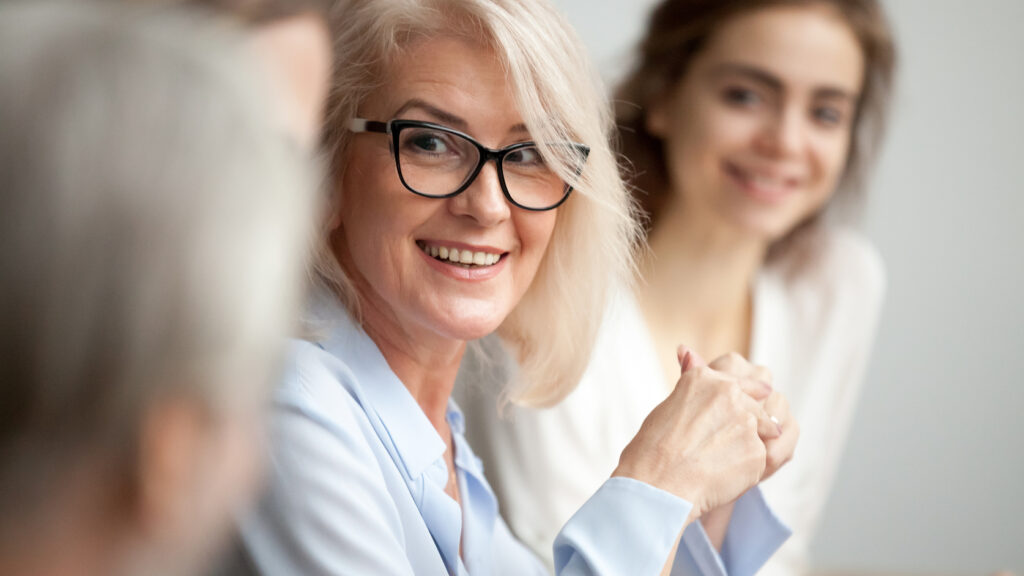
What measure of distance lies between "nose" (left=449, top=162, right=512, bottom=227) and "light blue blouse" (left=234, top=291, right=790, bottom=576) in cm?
20

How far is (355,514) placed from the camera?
968mm

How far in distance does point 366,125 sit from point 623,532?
555 millimetres

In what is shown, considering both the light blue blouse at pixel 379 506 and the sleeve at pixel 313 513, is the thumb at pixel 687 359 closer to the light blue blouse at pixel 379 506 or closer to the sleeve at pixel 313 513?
the light blue blouse at pixel 379 506

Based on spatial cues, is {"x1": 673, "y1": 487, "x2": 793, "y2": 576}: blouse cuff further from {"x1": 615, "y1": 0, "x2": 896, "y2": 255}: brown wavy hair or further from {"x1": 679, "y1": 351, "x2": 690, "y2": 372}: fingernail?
{"x1": 615, "y1": 0, "x2": 896, "y2": 255}: brown wavy hair

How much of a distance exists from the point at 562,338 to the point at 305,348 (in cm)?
46

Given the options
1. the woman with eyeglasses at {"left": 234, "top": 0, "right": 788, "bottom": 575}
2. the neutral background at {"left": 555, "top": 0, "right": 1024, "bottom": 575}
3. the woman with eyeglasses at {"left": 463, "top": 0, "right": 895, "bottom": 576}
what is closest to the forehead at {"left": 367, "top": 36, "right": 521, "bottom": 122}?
the woman with eyeglasses at {"left": 234, "top": 0, "right": 788, "bottom": 575}

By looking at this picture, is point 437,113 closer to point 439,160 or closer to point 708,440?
point 439,160

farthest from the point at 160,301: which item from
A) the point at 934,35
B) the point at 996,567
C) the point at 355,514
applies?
the point at 996,567

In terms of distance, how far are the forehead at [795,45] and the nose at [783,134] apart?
65 millimetres

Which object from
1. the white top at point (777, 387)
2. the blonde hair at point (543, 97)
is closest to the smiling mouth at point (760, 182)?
the white top at point (777, 387)

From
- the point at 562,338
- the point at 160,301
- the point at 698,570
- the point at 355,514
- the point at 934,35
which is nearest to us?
the point at 160,301

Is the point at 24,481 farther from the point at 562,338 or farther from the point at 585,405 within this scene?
the point at 585,405

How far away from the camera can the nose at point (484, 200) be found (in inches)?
43.7

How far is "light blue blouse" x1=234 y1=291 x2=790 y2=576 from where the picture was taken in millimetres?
947
